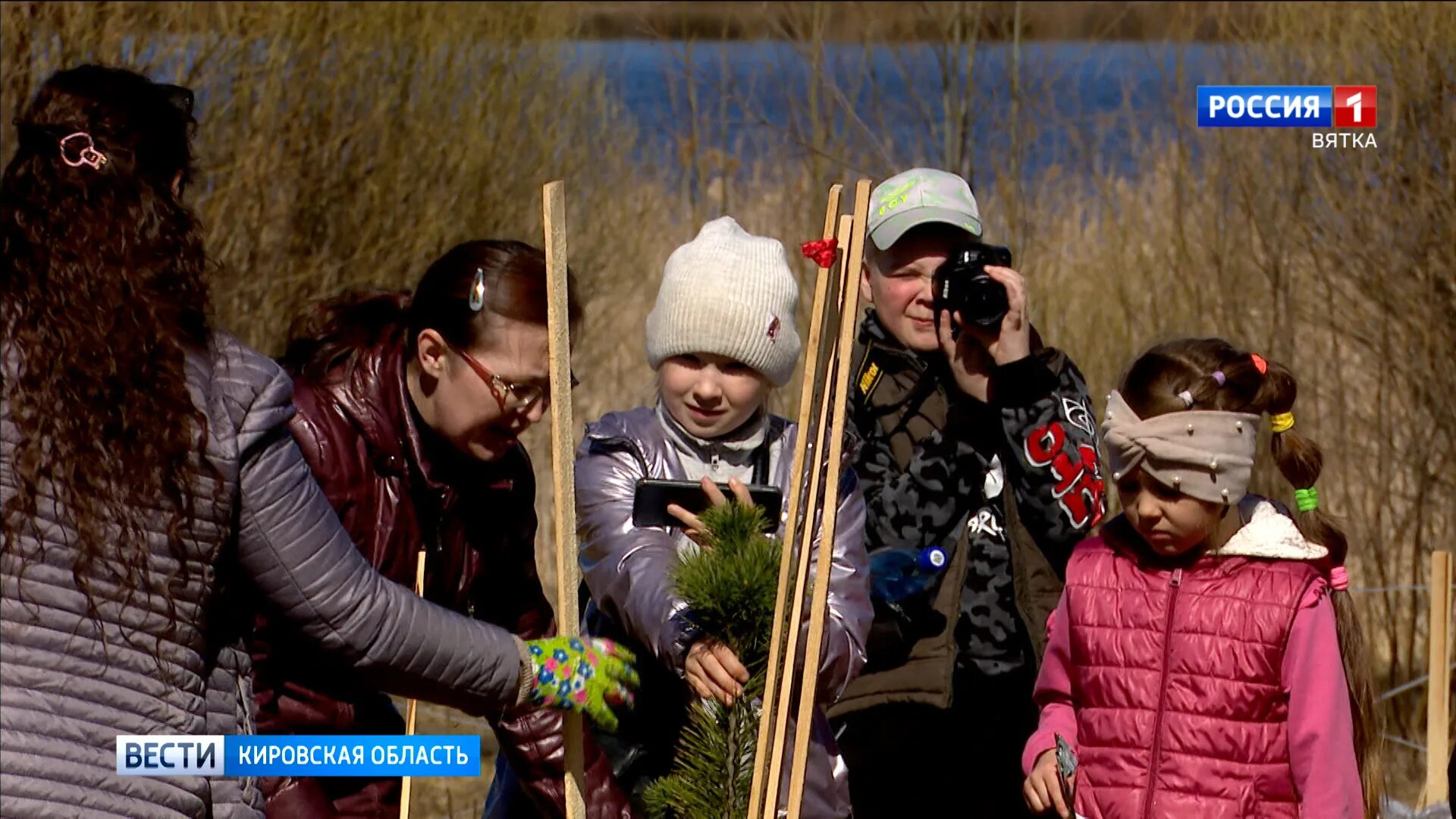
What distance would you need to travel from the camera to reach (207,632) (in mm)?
1998

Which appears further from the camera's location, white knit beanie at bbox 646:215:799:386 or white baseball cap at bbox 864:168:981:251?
white baseball cap at bbox 864:168:981:251

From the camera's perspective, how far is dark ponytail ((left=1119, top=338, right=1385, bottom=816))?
238cm

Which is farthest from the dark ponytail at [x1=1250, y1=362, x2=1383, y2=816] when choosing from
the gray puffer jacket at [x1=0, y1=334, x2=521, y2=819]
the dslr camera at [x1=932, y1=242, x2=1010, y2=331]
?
the gray puffer jacket at [x1=0, y1=334, x2=521, y2=819]

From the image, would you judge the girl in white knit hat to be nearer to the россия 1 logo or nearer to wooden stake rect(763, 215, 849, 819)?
wooden stake rect(763, 215, 849, 819)

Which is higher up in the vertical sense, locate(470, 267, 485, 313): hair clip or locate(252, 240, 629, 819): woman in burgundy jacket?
locate(470, 267, 485, 313): hair clip

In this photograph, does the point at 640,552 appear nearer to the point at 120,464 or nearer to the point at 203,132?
the point at 120,464

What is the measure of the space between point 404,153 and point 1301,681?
6019mm

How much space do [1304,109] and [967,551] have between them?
3678 millimetres

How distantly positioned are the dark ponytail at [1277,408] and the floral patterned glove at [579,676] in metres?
0.79

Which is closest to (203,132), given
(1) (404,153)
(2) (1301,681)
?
(1) (404,153)

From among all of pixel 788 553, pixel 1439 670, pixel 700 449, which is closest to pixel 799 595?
pixel 788 553

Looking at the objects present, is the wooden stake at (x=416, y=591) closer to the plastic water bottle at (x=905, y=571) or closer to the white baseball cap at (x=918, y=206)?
the plastic water bottle at (x=905, y=571)

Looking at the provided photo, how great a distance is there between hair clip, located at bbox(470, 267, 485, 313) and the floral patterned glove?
1.54 feet
